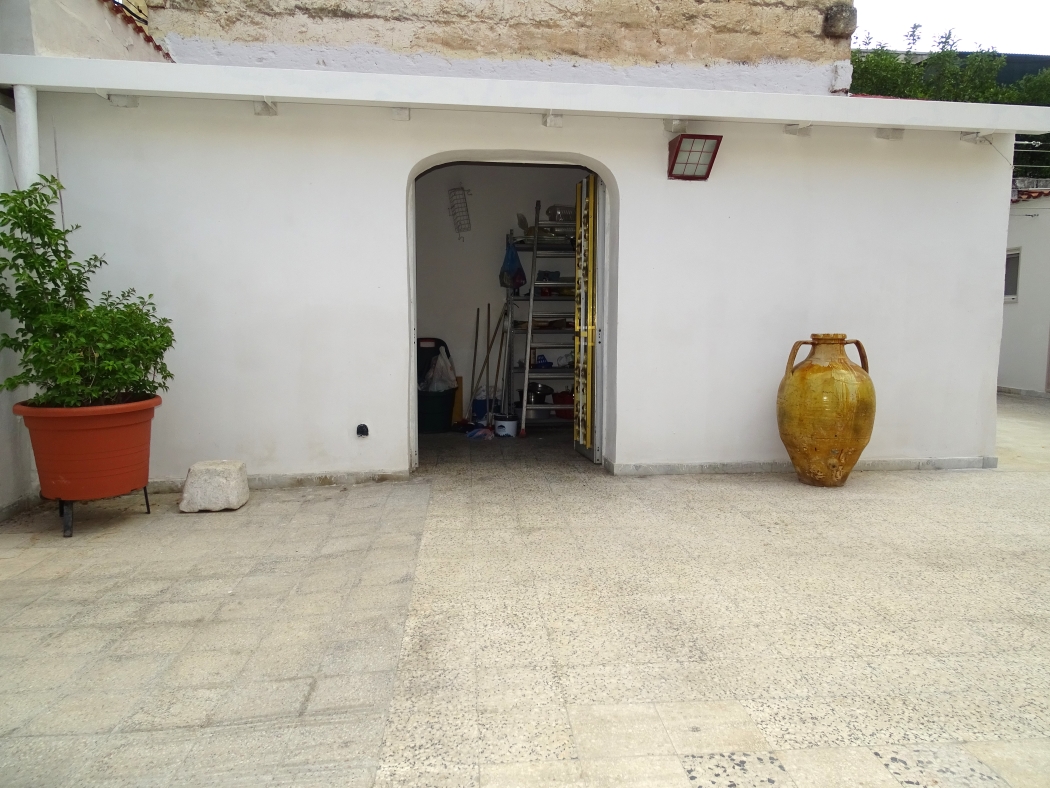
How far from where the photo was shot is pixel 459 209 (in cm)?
716

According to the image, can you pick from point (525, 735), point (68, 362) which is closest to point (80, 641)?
point (68, 362)

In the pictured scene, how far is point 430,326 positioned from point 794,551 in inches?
195

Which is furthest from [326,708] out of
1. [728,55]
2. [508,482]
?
[728,55]

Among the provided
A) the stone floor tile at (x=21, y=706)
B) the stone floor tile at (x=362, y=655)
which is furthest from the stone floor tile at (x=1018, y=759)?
the stone floor tile at (x=21, y=706)

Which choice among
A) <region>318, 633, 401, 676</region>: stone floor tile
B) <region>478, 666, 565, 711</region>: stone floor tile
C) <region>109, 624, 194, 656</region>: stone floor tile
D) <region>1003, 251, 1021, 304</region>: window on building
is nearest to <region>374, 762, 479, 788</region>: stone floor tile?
<region>478, 666, 565, 711</region>: stone floor tile

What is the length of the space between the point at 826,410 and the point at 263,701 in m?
3.60

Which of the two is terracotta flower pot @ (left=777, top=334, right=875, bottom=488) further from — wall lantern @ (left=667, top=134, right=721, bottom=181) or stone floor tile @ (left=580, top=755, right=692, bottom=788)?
stone floor tile @ (left=580, top=755, right=692, bottom=788)

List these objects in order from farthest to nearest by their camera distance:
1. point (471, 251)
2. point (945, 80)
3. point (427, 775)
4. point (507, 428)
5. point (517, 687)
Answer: point (945, 80) < point (471, 251) < point (507, 428) < point (517, 687) < point (427, 775)

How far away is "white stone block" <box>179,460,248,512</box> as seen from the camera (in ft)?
12.7

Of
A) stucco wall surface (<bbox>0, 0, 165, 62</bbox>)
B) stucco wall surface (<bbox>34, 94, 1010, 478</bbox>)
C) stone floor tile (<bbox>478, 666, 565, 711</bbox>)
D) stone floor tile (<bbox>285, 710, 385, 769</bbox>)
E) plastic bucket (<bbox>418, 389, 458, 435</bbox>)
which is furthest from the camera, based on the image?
plastic bucket (<bbox>418, 389, 458, 435</bbox>)

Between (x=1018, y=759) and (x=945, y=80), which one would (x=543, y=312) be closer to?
(x=1018, y=759)

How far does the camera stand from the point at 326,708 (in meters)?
1.92

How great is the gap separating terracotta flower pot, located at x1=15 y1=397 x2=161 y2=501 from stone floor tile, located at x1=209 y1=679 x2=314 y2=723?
76.7 inches

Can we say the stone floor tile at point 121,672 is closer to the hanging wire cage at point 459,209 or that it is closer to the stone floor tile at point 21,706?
the stone floor tile at point 21,706
